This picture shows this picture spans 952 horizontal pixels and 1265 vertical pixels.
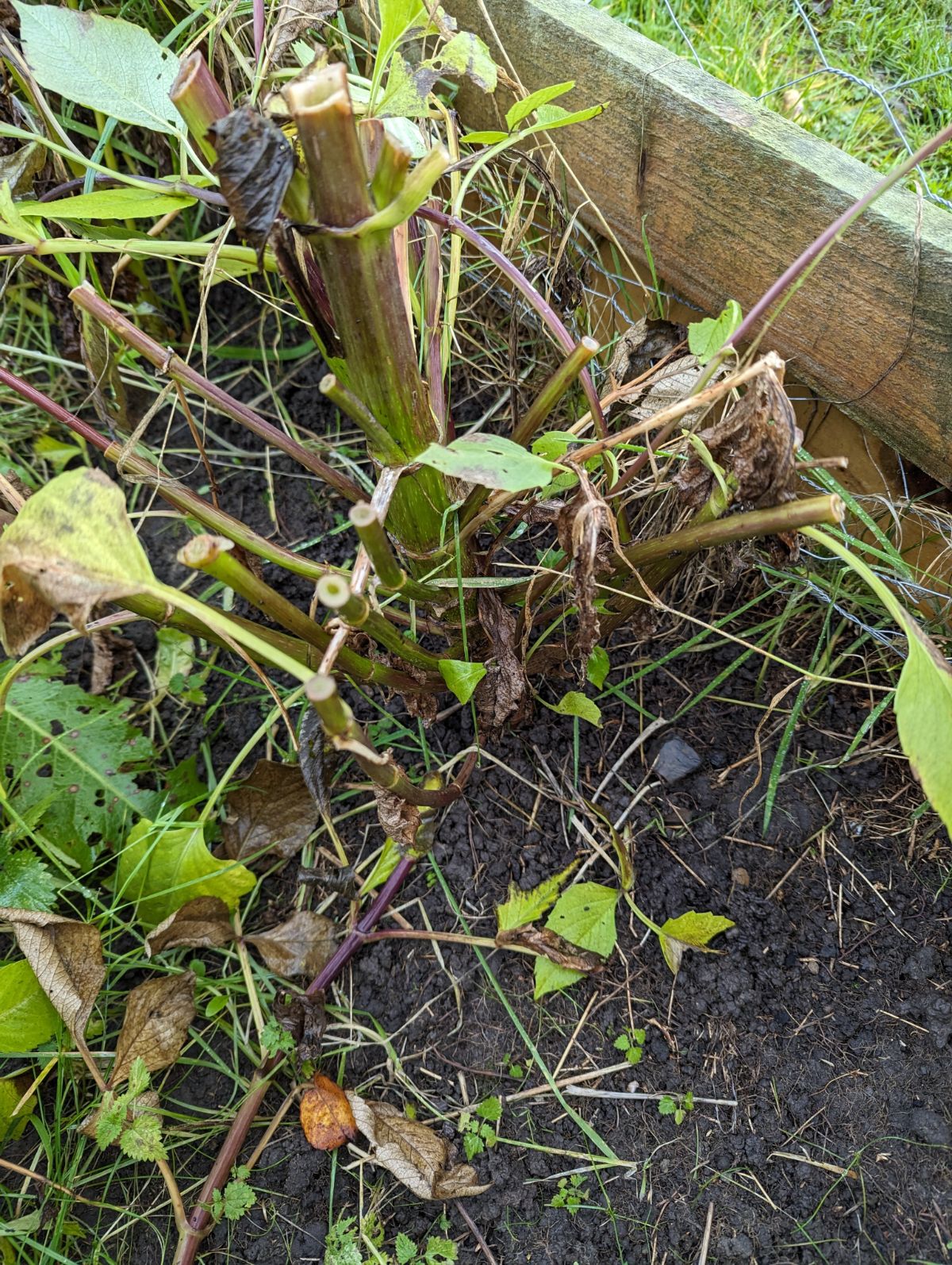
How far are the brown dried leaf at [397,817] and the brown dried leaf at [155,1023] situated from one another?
14.6 inches

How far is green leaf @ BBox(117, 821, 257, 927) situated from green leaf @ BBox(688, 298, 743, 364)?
823 millimetres

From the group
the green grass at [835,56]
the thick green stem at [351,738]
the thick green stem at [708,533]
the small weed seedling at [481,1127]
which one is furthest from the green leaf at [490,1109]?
the green grass at [835,56]

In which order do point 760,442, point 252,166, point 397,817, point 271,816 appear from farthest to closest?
point 271,816 → point 397,817 → point 760,442 → point 252,166

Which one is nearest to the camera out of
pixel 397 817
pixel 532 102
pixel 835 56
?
pixel 532 102

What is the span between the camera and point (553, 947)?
1.06 m

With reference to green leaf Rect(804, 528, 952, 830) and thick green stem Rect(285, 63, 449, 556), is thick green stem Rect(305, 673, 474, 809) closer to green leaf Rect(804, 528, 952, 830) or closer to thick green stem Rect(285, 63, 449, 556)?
thick green stem Rect(285, 63, 449, 556)

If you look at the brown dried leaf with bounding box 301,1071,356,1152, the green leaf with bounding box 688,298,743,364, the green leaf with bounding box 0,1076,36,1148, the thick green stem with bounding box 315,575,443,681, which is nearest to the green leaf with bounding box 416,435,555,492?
the thick green stem with bounding box 315,575,443,681

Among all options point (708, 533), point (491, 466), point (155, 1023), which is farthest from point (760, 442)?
point (155, 1023)

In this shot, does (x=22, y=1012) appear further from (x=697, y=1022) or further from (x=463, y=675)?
(x=697, y=1022)

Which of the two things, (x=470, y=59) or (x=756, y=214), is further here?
(x=756, y=214)

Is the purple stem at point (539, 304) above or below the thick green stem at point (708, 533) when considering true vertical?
above

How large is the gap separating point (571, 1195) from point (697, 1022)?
24cm

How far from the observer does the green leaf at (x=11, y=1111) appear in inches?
41.1

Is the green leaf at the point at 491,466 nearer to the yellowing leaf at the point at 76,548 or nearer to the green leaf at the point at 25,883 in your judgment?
the yellowing leaf at the point at 76,548
